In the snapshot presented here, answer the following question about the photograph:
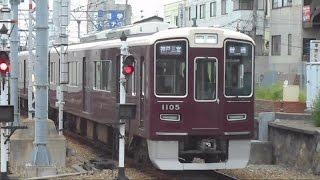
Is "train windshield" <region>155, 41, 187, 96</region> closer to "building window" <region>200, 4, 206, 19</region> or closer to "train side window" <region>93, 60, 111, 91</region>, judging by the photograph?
"train side window" <region>93, 60, 111, 91</region>

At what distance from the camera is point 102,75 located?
1562 centimetres

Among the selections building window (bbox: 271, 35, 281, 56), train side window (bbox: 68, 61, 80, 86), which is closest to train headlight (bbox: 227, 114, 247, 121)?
train side window (bbox: 68, 61, 80, 86)

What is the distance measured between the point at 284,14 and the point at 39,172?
118ft

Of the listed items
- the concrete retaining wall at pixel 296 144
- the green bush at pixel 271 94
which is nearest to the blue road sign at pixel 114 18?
the green bush at pixel 271 94

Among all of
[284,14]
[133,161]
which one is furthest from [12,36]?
[284,14]

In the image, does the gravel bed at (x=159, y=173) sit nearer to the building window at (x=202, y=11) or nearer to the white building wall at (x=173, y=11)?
the building window at (x=202, y=11)

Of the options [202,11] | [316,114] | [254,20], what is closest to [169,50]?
[316,114]

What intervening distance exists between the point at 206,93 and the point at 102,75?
430 centimetres

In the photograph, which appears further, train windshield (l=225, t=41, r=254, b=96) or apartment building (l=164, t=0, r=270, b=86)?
apartment building (l=164, t=0, r=270, b=86)

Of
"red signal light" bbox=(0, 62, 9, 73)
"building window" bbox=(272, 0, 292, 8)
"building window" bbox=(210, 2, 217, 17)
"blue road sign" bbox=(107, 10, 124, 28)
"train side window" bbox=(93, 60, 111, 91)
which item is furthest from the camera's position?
"building window" bbox=(210, 2, 217, 17)

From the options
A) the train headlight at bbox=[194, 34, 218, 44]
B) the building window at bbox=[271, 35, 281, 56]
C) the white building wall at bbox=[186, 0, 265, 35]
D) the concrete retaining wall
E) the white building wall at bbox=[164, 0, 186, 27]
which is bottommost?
the concrete retaining wall

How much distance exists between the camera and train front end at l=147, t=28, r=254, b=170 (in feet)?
38.5

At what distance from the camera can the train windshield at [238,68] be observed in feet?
39.7

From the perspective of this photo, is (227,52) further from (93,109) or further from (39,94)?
(93,109)
